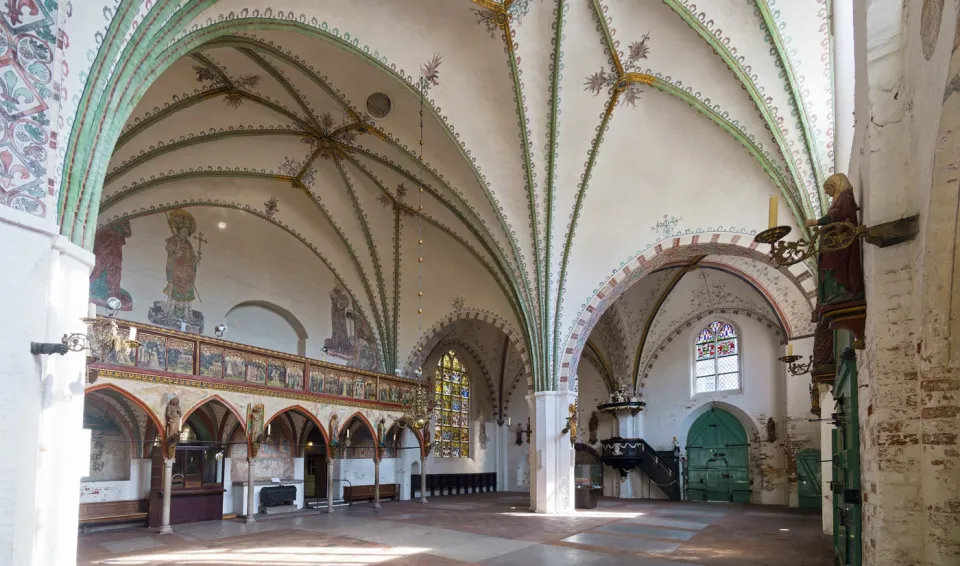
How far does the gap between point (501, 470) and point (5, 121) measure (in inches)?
1010

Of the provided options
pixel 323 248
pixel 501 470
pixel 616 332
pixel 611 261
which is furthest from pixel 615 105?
pixel 501 470

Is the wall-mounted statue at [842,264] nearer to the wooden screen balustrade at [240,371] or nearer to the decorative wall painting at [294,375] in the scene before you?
the wooden screen balustrade at [240,371]

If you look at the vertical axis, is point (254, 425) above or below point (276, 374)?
below

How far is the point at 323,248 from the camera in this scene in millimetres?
21500

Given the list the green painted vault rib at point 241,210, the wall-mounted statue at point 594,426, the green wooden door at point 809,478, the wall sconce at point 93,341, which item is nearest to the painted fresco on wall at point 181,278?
the green painted vault rib at point 241,210

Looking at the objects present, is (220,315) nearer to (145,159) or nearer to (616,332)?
(145,159)

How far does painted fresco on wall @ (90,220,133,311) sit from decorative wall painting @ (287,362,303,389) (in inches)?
161

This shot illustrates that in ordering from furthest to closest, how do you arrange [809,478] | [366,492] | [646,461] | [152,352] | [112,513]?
[646,461], [366,492], [809,478], [112,513], [152,352]

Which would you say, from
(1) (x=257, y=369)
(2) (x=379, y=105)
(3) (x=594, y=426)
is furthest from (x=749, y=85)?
(3) (x=594, y=426)

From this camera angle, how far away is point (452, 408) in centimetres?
2750

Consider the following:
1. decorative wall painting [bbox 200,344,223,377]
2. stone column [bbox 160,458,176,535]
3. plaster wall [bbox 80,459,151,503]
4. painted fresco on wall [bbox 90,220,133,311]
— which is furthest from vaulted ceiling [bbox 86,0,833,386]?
stone column [bbox 160,458,176,535]

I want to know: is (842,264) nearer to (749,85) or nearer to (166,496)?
(749,85)

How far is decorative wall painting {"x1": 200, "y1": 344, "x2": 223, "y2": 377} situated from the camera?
1521 centimetres

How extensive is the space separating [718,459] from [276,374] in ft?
52.4
